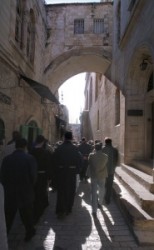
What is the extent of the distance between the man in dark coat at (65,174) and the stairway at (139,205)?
1.12 meters

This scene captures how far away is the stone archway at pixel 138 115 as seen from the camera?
9.45 meters

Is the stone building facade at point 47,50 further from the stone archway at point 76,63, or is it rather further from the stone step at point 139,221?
the stone step at point 139,221

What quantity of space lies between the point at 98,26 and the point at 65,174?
10889 mm

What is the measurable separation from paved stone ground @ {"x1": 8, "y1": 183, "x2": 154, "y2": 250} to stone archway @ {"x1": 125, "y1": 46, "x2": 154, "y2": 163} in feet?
13.4

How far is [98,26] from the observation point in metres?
14.2

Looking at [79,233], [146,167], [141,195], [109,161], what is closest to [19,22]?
[109,161]

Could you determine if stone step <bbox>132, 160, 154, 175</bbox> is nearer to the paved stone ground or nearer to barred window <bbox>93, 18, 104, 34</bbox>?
the paved stone ground

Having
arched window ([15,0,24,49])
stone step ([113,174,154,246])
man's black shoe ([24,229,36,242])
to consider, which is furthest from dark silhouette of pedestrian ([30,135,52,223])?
arched window ([15,0,24,49])

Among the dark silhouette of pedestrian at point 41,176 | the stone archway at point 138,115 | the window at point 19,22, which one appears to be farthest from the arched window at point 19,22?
the dark silhouette of pedestrian at point 41,176

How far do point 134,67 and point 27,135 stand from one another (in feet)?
15.2

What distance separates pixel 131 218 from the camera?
14.8 feet

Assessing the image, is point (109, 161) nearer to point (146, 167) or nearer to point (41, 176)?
point (146, 167)

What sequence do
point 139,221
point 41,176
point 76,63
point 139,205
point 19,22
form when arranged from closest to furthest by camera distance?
point 139,221 → point 41,176 → point 139,205 → point 19,22 → point 76,63

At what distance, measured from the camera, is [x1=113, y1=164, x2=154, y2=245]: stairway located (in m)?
4.22
